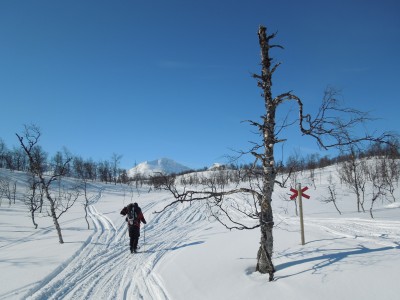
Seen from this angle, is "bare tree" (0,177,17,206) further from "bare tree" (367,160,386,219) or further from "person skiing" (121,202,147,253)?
"bare tree" (367,160,386,219)

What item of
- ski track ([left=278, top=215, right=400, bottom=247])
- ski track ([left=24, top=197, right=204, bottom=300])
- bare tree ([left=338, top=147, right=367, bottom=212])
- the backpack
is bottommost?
ski track ([left=24, top=197, right=204, bottom=300])

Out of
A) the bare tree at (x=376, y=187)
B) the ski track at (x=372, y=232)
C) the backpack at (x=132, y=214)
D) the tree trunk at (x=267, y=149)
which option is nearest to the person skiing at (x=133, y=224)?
the backpack at (x=132, y=214)

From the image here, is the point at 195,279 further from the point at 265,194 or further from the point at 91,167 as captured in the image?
the point at 91,167

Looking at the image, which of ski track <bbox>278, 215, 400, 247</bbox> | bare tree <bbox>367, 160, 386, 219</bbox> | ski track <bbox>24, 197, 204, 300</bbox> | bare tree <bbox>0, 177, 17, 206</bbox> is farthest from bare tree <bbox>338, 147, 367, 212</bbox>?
bare tree <bbox>0, 177, 17, 206</bbox>

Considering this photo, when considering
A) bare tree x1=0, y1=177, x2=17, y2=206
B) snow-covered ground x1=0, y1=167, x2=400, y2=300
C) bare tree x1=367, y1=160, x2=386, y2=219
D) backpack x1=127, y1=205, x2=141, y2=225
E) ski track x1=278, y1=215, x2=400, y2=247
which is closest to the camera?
snow-covered ground x1=0, y1=167, x2=400, y2=300

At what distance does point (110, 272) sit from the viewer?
876 cm

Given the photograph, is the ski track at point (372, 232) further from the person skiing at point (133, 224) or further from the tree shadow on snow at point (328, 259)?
the person skiing at point (133, 224)

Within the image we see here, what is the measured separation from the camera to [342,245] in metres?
8.22

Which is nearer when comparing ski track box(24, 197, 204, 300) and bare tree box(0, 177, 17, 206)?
ski track box(24, 197, 204, 300)

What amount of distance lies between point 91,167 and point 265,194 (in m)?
116

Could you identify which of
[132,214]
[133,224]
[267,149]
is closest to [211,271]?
[267,149]

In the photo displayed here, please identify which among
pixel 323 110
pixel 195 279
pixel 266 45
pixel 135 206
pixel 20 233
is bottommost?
pixel 20 233

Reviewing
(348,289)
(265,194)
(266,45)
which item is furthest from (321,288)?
(266,45)

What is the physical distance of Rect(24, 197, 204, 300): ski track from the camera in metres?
6.89
